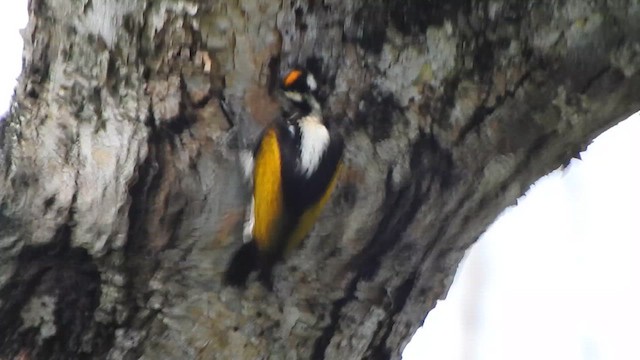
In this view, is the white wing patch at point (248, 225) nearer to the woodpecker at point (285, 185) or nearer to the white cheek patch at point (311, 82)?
the woodpecker at point (285, 185)

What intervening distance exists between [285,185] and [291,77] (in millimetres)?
130

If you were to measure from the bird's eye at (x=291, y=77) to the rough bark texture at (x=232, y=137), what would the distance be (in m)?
0.01

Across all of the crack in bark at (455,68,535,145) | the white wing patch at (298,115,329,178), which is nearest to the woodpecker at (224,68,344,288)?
the white wing patch at (298,115,329,178)

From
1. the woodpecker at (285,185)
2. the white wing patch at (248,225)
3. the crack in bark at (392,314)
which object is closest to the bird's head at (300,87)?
the woodpecker at (285,185)

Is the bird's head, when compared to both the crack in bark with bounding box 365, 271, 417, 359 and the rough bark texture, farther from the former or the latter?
the crack in bark with bounding box 365, 271, 417, 359

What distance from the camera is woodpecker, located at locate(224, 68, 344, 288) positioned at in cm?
85

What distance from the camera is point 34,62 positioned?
0.85 metres

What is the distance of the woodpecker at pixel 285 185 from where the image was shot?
2.79 feet

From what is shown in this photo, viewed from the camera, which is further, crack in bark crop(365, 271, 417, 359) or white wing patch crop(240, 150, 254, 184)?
crack in bark crop(365, 271, 417, 359)

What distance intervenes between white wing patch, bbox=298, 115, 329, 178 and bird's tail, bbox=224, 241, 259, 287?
0.36ft

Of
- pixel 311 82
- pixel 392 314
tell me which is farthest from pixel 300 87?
pixel 392 314

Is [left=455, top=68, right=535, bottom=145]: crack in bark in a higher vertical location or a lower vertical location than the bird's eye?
higher

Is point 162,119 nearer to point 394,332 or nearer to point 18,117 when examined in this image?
point 18,117

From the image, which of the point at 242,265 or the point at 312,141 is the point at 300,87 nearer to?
the point at 312,141
